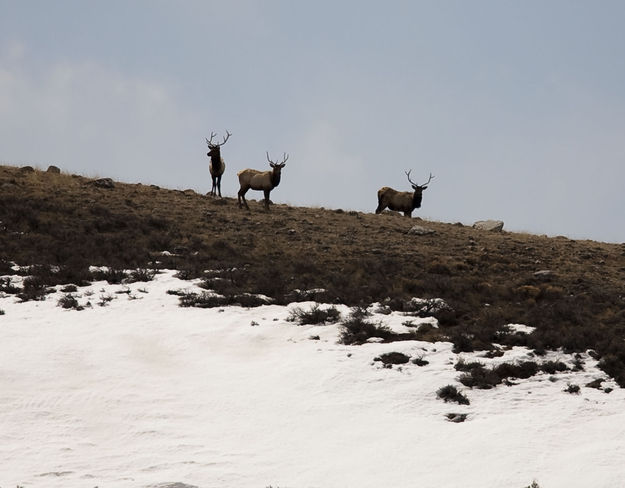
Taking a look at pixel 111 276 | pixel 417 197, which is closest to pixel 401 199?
pixel 417 197

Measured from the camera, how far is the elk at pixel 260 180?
26875 millimetres

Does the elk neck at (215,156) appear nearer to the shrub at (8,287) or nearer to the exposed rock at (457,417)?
the shrub at (8,287)

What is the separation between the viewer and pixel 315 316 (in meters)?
15.0

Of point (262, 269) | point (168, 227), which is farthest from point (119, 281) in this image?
point (168, 227)

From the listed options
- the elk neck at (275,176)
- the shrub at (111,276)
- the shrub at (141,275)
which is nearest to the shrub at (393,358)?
the shrub at (141,275)

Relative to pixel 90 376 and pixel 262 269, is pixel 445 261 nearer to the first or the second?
pixel 262 269

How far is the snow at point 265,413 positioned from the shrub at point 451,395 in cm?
12

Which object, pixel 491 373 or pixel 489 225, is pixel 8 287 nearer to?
pixel 491 373

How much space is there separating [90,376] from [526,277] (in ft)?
37.5

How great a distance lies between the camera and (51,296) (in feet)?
53.3

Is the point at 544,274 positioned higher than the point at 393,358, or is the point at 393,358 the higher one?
the point at 544,274

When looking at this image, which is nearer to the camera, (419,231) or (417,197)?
(419,231)

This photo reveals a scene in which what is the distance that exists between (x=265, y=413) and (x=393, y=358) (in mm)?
2966

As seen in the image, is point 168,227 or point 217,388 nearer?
point 217,388
